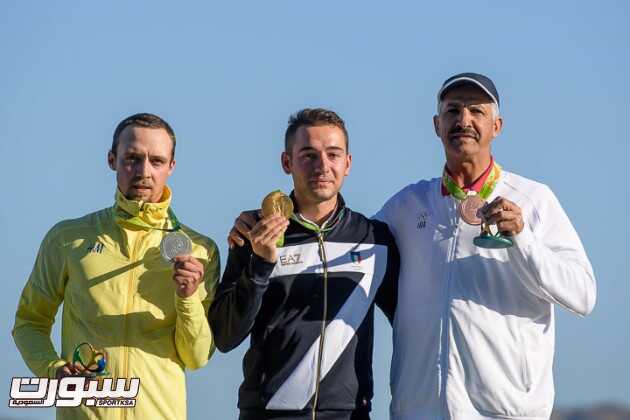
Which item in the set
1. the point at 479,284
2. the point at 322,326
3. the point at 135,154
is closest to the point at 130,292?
the point at 135,154

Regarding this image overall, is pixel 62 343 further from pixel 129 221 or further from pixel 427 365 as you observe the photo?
pixel 427 365

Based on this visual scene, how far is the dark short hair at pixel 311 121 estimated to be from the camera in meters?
9.26

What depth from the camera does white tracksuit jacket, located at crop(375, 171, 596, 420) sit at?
8.80 metres

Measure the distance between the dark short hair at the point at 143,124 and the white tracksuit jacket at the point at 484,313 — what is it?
6.23 ft

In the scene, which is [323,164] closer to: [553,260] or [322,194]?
[322,194]

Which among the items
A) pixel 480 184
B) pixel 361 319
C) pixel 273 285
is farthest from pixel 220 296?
pixel 480 184

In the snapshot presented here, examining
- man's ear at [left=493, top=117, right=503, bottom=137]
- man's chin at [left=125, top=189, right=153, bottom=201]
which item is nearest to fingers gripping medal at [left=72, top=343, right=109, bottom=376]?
man's chin at [left=125, top=189, right=153, bottom=201]

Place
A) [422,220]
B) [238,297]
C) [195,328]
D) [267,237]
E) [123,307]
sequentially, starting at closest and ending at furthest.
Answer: [267,237], [238,297], [195,328], [123,307], [422,220]

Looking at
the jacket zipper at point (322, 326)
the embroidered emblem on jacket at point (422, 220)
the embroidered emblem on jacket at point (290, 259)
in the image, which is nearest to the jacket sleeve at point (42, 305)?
the embroidered emblem on jacket at point (290, 259)

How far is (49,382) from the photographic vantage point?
9.13 m

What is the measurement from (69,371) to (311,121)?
2418 millimetres

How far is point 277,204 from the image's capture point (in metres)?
8.84

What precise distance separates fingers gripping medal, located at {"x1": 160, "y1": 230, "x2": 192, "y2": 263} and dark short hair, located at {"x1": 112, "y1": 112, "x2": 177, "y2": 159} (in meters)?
0.75

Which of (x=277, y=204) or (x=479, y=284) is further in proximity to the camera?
(x=479, y=284)
